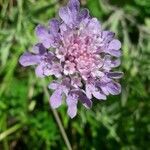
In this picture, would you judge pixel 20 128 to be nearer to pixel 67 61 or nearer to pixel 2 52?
pixel 2 52

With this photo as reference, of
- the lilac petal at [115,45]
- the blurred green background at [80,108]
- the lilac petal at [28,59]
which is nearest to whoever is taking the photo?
the lilac petal at [28,59]

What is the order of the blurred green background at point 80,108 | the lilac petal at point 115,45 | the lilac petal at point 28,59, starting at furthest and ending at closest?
the blurred green background at point 80,108 < the lilac petal at point 115,45 < the lilac petal at point 28,59

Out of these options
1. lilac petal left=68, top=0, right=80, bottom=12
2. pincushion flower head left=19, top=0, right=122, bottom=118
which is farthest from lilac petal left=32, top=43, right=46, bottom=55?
lilac petal left=68, top=0, right=80, bottom=12

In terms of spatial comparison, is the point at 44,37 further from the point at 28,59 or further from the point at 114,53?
the point at 114,53

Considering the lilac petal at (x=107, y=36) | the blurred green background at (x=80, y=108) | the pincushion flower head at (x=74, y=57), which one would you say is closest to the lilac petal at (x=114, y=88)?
the pincushion flower head at (x=74, y=57)

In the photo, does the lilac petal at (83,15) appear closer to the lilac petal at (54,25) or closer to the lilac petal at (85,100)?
the lilac petal at (54,25)

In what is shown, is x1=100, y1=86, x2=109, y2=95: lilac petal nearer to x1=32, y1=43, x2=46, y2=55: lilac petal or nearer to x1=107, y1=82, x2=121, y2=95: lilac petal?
x1=107, y1=82, x2=121, y2=95: lilac petal

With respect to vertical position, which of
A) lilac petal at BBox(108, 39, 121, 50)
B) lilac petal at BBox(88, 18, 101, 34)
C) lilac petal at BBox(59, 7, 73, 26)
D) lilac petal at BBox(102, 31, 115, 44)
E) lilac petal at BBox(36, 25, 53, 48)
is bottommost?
lilac petal at BBox(108, 39, 121, 50)
